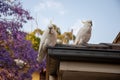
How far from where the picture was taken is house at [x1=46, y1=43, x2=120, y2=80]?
4906 millimetres

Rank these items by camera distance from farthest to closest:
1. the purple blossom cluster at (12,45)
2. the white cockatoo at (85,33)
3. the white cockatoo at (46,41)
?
the purple blossom cluster at (12,45) → the white cockatoo at (85,33) → the white cockatoo at (46,41)

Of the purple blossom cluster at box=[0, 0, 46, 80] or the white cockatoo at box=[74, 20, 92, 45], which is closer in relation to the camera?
the white cockatoo at box=[74, 20, 92, 45]

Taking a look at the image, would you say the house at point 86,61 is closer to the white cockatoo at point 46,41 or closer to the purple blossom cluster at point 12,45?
the white cockatoo at point 46,41

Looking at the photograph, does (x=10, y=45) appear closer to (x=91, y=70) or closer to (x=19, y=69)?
(x=19, y=69)

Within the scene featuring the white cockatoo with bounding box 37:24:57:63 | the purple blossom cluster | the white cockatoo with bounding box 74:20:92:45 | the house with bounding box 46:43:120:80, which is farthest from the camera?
the purple blossom cluster

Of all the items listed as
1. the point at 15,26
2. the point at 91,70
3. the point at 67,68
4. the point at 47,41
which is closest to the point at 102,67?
the point at 91,70

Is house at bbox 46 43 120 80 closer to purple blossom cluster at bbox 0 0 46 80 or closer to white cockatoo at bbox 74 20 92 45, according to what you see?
white cockatoo at bbox 74 20 92 45

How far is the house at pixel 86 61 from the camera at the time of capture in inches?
193

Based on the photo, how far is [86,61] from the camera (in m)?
5.14

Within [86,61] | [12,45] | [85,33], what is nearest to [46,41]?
[85,33]

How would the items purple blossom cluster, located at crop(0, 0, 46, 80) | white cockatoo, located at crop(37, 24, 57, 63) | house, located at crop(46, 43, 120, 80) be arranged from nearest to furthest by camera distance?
house, located at crop(46, 43, 120, 80) → white cockatoo, located at crop(37, 24, 57, 63) → purple blossom cluster, located at crop(0, 0, 46, 80)

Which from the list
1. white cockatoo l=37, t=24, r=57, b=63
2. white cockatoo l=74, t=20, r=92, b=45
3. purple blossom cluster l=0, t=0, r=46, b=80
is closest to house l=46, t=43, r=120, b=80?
white cockatoo l=37, t=24, r=57, b=63

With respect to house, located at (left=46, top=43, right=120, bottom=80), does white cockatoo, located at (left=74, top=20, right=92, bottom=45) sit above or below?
above

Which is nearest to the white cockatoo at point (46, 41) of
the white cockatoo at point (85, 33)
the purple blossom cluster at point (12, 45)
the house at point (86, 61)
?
the house at point (86, 61)
